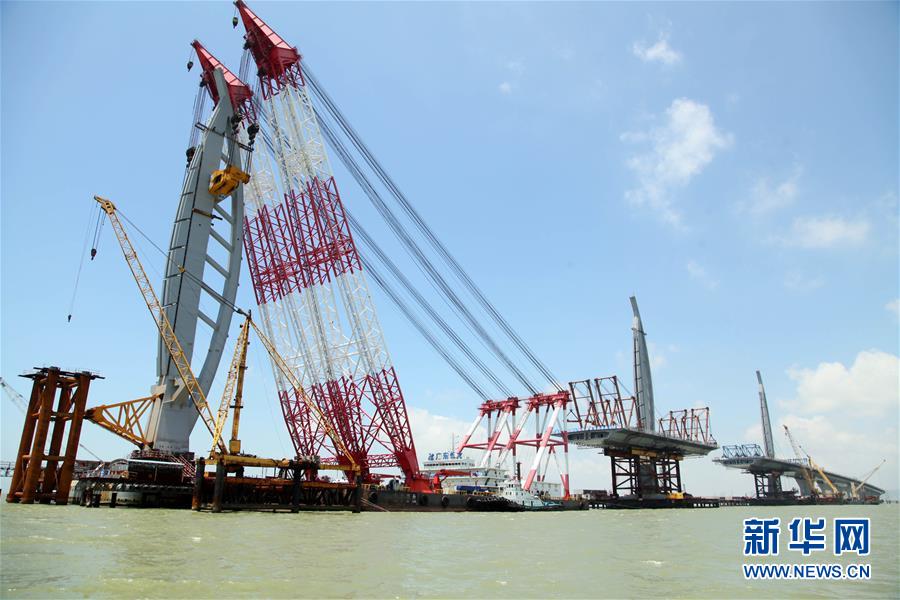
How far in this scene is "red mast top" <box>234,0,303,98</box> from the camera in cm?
6531

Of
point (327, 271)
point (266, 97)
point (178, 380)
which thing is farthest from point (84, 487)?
point (266, 97)

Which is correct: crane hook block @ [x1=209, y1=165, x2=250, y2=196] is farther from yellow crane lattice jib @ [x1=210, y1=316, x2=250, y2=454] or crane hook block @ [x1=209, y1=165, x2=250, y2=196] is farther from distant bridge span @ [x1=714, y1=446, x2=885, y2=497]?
distant bridge span @ [x1=714, y1=446, x2=885, y2=497]

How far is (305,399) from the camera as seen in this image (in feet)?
203

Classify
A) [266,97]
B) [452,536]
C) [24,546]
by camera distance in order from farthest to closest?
[266,97] → [452,536] → [24,546]

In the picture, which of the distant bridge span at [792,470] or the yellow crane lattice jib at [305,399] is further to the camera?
the distant bridge span at [792,470]

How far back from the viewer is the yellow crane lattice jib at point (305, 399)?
62.5 m

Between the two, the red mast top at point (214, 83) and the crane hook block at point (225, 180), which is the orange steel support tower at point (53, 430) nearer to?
the crane hook block at point (225, 180)

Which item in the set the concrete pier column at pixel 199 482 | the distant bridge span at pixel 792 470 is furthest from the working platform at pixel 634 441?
the concrete pier column at pixel 199 482

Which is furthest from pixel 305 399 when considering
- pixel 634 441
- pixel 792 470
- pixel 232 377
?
pixel 792 470

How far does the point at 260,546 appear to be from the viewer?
911 inches

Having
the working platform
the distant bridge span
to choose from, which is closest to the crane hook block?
the working platform

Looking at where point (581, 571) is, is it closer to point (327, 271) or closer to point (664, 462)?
point (327, 271)

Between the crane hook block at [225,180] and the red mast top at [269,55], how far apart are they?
47.4 ft

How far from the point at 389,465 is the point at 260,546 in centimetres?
4567
